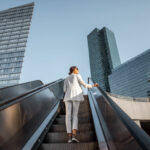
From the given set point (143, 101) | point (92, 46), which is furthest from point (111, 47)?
point (143, 101)

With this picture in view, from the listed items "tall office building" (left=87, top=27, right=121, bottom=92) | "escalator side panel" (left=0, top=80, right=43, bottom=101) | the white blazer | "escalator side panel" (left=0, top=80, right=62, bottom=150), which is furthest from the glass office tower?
"escalator side panel" (left=0, top=80, right=62, bottom=150)

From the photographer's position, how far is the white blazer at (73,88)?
2.61 m

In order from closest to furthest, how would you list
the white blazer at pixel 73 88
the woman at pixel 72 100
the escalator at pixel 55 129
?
the escalator at pixel 55 129, the woman at pixel 72 100, the white blazer at pixel 73 88

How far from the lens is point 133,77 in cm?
9194

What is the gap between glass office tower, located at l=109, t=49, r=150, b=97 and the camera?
82.8 metres

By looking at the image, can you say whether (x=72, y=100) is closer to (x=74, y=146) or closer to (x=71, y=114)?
(x=71, y=114)

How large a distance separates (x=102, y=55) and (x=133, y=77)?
34.7 metres

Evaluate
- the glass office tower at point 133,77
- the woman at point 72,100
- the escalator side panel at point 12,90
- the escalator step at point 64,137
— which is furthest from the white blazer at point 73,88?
the glass office tower at point 133,77

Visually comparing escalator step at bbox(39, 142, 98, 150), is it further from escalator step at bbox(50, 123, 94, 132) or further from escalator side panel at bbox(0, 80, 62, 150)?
escalator step at bbox(50, 123, 94, 132)

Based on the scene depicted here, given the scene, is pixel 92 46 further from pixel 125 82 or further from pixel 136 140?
pixel 136 140

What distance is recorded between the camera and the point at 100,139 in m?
2.07

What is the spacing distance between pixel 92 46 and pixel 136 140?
12716 cm

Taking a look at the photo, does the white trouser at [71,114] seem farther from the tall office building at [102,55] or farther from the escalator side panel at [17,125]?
the tall office building at [102,55]

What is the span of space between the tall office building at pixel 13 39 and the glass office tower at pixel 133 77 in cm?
6947
